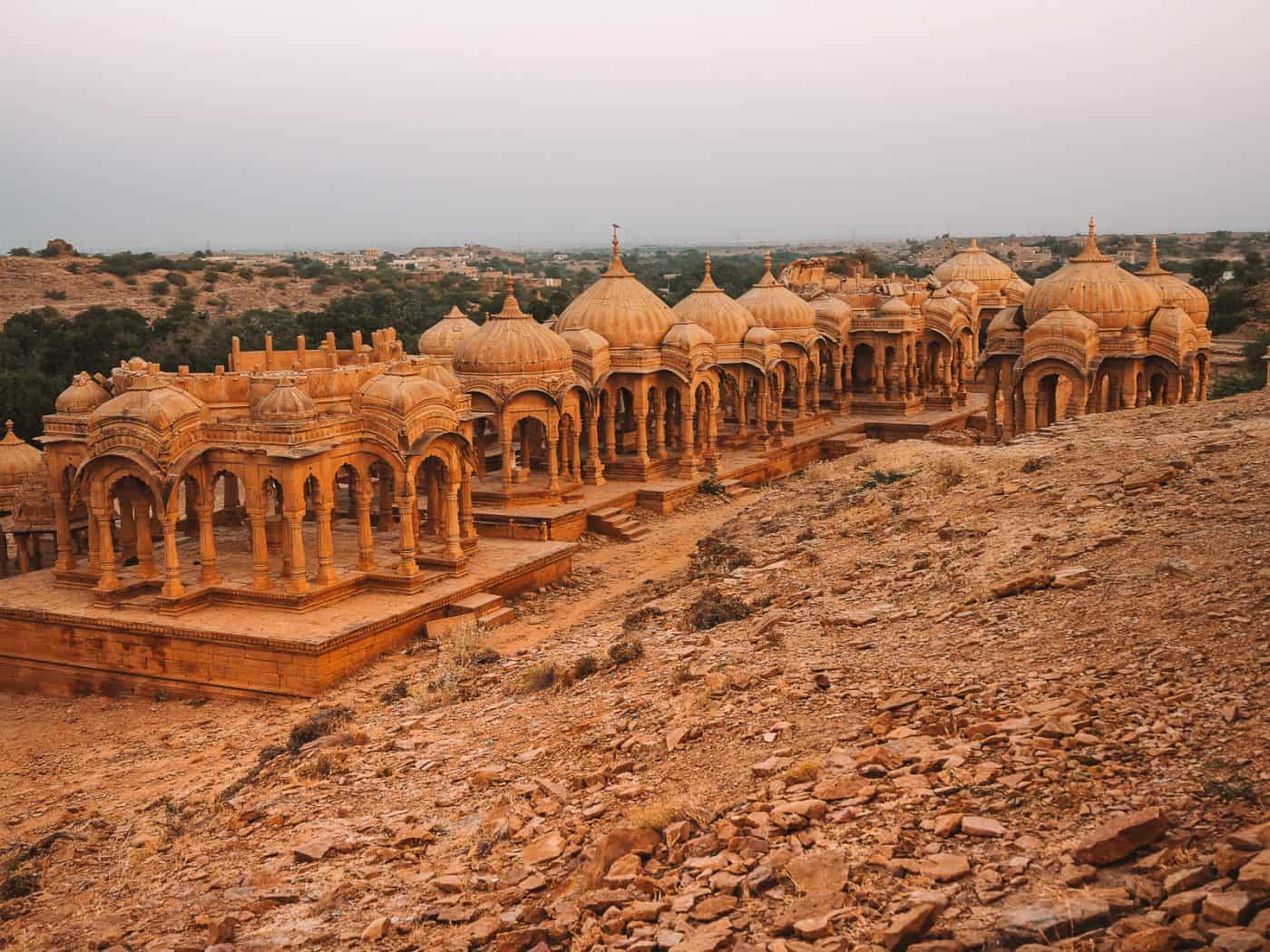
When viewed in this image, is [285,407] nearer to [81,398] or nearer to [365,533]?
[365,533]

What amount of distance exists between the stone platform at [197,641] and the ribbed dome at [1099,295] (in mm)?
14266

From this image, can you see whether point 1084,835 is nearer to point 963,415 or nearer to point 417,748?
point 417,748

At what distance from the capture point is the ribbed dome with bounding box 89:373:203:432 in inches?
649

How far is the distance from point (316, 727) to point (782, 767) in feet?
20.1

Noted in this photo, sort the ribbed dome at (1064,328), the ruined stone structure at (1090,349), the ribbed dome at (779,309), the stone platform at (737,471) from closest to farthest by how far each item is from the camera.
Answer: the stone platform at (737,471) → the ribbed dome at (1064,328) → the ruined stone structure at (1090,349) → the ribbed dome at (779,309)

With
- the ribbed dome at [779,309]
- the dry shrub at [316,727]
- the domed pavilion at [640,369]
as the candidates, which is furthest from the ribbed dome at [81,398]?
the ribbed dome at [779,309]

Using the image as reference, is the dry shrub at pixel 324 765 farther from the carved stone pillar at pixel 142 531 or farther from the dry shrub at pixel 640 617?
the carved stone pillar at pixel 142 531

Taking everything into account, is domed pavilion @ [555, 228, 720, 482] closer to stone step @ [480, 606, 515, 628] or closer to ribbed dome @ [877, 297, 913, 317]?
ribbed dome @ [877, 297, 913, 317]

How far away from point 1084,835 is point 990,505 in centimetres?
896

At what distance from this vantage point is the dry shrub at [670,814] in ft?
25.8

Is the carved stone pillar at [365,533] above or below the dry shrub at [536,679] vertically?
above

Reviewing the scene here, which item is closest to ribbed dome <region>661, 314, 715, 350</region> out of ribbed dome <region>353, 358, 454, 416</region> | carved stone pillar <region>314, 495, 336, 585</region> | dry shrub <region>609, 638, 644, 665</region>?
ribbed dome <region>353, 358, 454, 416</region>

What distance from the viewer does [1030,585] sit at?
1107 centimetres

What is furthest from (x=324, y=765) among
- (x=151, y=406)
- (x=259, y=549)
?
(x=151, y=406)
